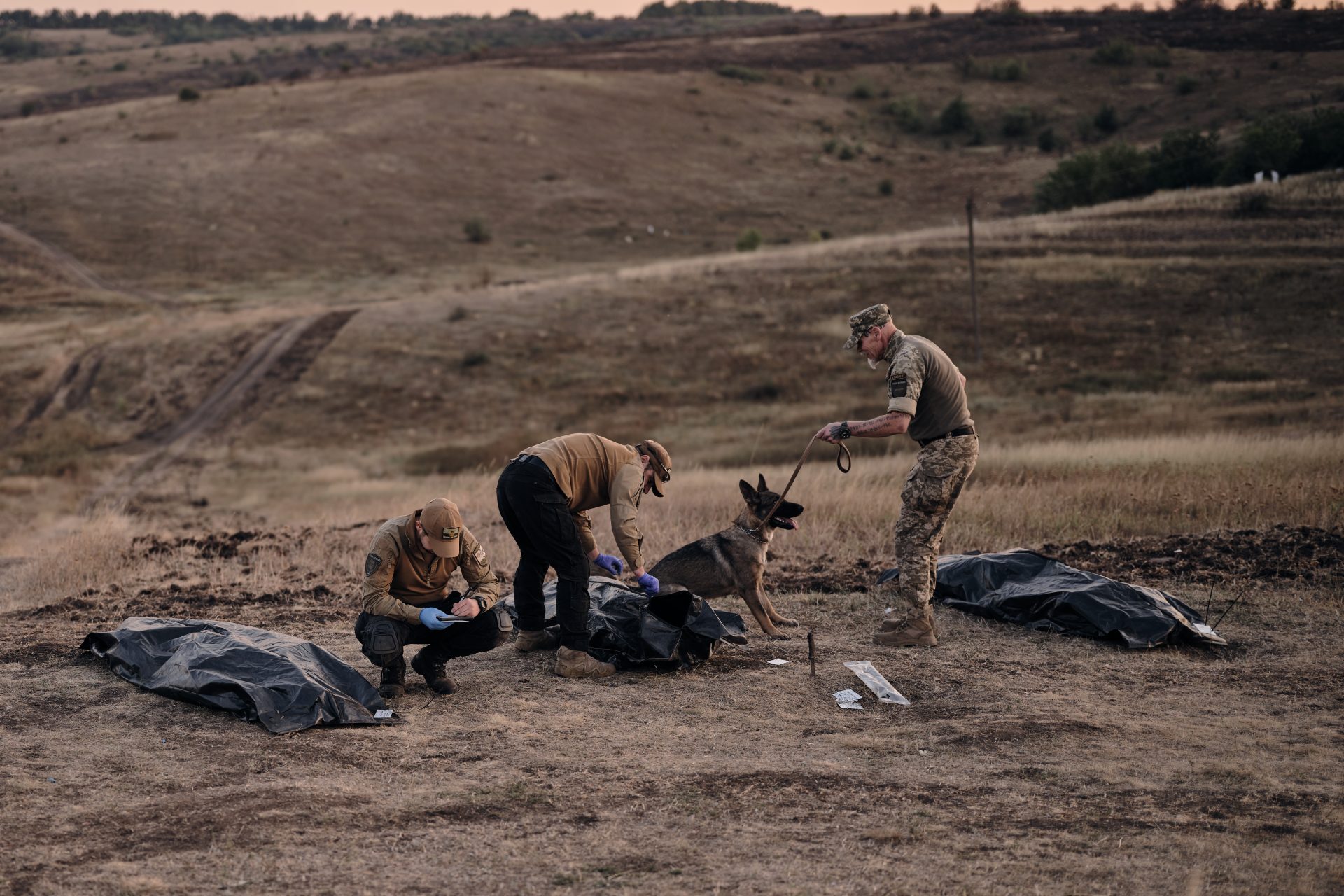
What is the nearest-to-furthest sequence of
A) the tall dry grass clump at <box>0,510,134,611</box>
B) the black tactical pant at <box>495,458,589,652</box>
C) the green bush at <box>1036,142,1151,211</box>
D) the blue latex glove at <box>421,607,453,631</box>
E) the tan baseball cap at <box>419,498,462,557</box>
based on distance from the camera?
the tan baseball cap at <box>419,498,462,557</box> → the blue latex glove at <box>421,607,453,631</box> → the black tactical pant at <box>495,458,589,652</box> → the tall dry grass clump at <box>0,510,134,611</box> → the green bush at <box>1036,142,1151,211</box>

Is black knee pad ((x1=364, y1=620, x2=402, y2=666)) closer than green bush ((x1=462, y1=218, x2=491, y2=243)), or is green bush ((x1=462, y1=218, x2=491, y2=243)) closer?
black knee pad ((x1=364, y1=620, x2=402, y2=666))

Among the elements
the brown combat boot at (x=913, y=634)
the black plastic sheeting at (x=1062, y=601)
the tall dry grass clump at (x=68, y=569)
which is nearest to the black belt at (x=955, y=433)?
the brown combat boot at (x=913, y=634)

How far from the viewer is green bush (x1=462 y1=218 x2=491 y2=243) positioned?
178 feet

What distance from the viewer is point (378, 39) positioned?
5394 inches

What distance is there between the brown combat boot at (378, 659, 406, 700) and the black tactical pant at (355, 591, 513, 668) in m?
0.04

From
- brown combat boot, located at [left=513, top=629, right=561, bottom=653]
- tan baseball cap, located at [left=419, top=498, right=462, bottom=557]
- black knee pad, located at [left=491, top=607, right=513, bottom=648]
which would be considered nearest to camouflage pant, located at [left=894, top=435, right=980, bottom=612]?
brown combat boot, located at [left=513, top=629, right=561, bottom=653]

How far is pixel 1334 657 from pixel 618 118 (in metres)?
69.8

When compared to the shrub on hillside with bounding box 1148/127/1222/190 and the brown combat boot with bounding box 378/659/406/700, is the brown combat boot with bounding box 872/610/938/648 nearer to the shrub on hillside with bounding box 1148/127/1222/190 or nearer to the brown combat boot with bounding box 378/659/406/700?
the brown combat boot with bounding box 378/659/406/700

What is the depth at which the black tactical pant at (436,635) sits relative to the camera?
Result: 7.36 m

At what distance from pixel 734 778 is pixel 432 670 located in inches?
101

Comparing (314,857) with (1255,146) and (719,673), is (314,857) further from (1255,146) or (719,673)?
(1255,146)

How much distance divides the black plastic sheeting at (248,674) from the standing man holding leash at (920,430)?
3.60 m

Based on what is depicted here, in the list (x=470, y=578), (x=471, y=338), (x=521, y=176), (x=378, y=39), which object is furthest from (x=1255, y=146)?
(x=378, y=39)

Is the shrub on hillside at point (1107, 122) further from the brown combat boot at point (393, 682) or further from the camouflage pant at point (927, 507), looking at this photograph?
the brown combat boot at point (393, 682)
